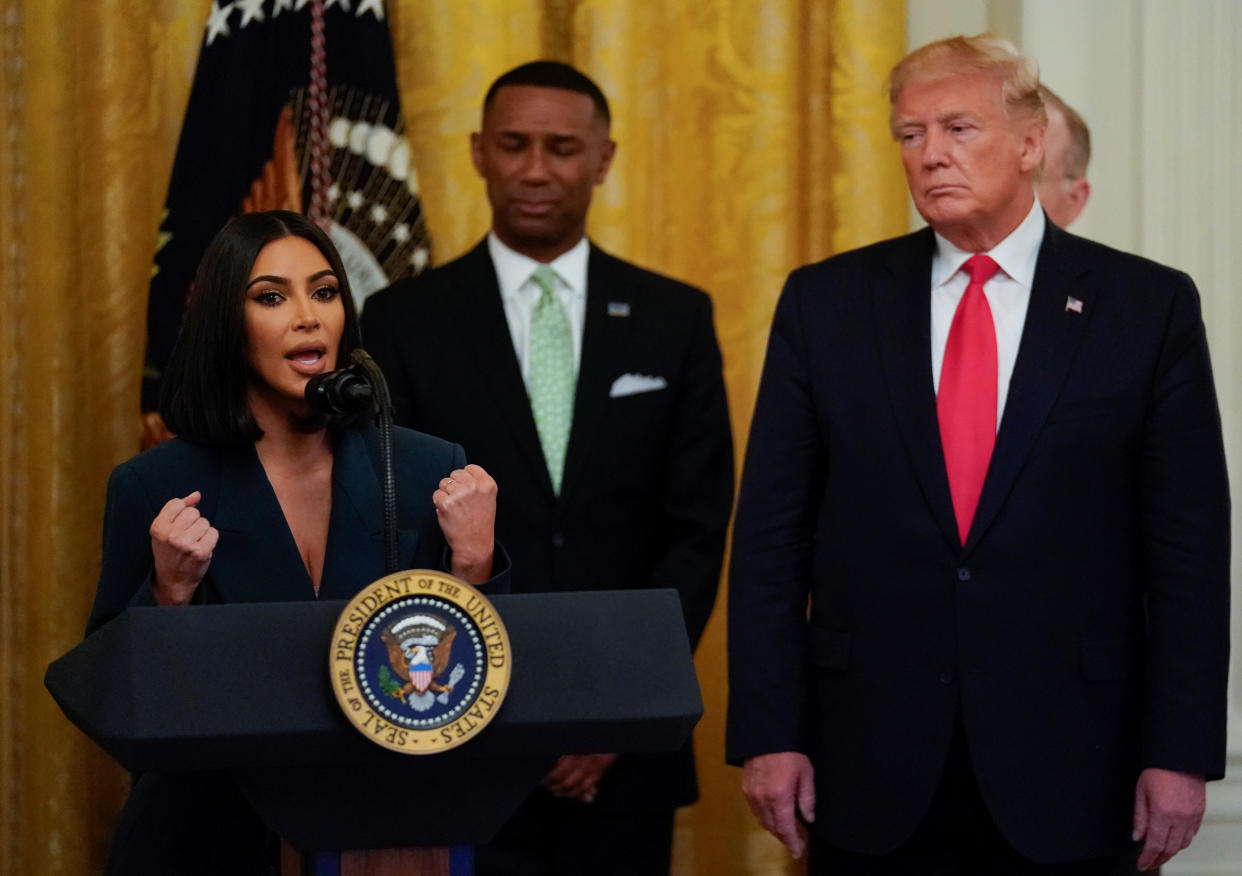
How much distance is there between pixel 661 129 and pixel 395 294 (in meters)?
1.22

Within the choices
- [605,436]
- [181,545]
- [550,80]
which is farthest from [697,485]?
[181,545]

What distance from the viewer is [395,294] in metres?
3.53

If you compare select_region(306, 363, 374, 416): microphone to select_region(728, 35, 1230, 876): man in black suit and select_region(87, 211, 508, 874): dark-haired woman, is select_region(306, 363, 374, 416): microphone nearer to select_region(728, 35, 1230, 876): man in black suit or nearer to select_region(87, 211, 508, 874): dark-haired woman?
select_region(87, 211, 508, 874): dark-haired woman

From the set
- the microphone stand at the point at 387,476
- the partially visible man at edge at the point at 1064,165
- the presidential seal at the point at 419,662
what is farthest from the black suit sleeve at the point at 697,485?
the presidential seal at the point at 419,662

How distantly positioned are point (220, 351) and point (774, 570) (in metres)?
0.99

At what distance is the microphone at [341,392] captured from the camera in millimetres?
2061

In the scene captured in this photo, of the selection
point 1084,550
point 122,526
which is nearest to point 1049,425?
point 1084,550

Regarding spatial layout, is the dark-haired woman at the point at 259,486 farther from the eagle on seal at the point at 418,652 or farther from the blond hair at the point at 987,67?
the blond hair at the point at 987,67

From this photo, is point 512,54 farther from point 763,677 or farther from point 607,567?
point 763,677

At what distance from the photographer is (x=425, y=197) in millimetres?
4398

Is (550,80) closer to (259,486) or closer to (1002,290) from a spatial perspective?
(1002,290)

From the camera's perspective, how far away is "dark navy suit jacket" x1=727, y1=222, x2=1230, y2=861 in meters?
2.64

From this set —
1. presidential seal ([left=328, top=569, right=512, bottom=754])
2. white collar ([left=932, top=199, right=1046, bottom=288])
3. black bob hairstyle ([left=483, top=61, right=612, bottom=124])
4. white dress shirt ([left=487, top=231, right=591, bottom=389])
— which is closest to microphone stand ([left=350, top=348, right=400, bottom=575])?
presidential seal ([left=328, top=569, right=512, bottom=754])

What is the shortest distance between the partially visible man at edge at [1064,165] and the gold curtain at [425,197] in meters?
0.59
